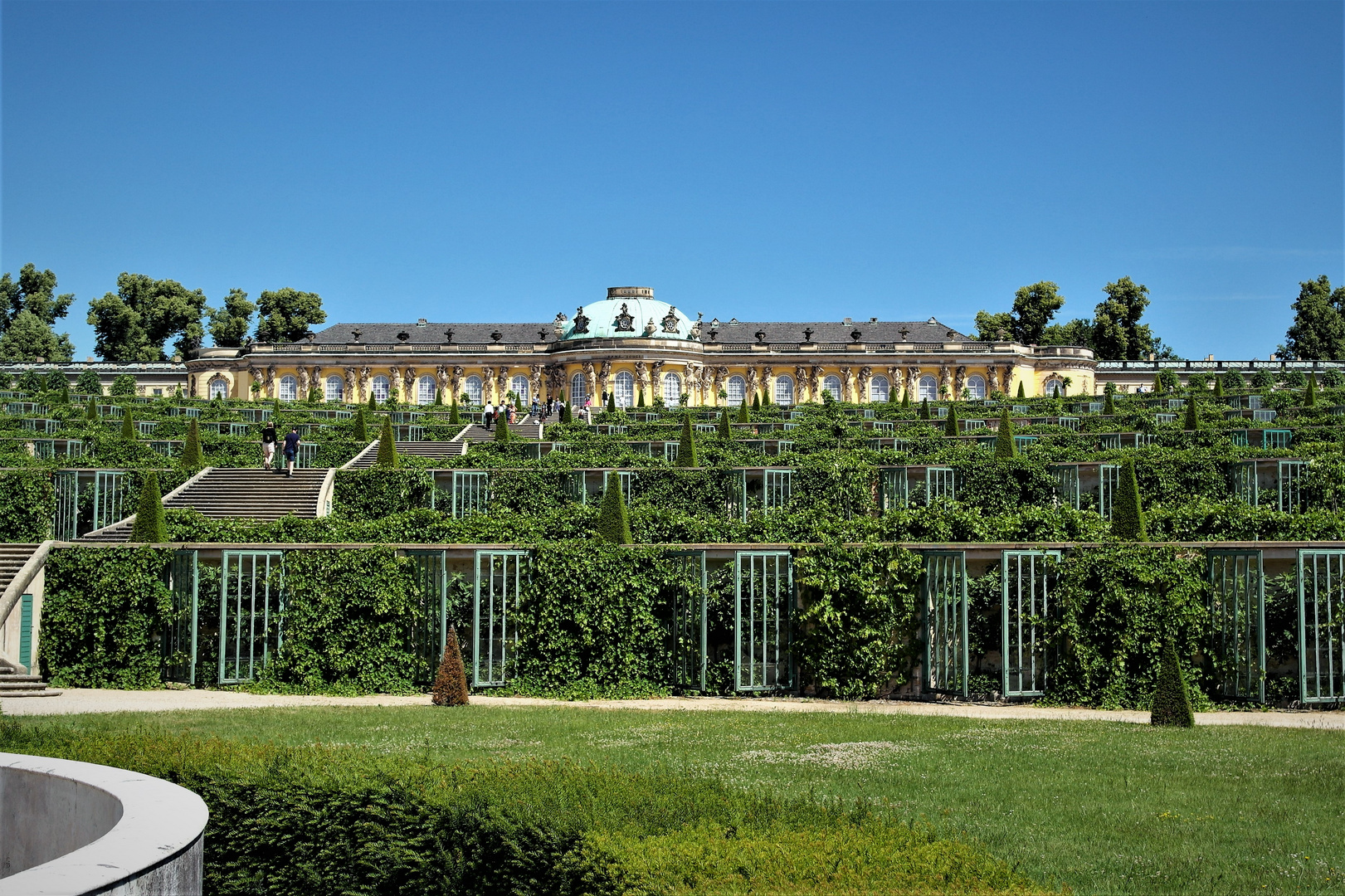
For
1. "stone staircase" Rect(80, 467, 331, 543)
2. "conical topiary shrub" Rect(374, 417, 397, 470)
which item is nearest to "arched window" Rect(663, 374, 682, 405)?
"conical topiary shrub" Rect(374, 417, 397, 470)

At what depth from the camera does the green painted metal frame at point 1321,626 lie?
602 inches

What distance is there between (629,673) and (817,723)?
3.91 meters

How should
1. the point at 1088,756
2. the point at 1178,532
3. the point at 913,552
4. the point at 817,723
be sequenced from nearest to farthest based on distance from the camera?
the point at 1088,756 → the point at 817,723 → the point at 913,552 → the point at 1178,532

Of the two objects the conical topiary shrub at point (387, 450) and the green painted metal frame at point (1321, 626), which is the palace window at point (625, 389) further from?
the green painted metal frame at point (1321, 626)

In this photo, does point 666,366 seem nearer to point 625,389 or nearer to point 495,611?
point 625,389

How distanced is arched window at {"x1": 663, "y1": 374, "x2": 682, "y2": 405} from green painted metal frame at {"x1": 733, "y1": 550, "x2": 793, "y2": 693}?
60680 mm

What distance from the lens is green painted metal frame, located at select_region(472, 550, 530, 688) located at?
659 inches

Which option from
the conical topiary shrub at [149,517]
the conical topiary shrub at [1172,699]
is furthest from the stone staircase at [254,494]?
the conical topiary shrub at [1172,699]

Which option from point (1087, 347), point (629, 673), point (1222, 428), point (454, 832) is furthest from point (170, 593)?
point (1087, 347)

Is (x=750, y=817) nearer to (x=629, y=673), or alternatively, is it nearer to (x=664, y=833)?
(x=664, y=833)

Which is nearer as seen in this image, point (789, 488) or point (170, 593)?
point (170, 593)

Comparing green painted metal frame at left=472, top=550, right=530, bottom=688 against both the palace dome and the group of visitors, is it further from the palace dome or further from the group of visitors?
the palace dome

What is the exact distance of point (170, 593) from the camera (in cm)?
1720

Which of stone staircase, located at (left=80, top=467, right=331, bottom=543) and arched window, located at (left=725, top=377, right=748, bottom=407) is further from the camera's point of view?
arched window, located at (left=725, top=377, right=748, bottom=407)
